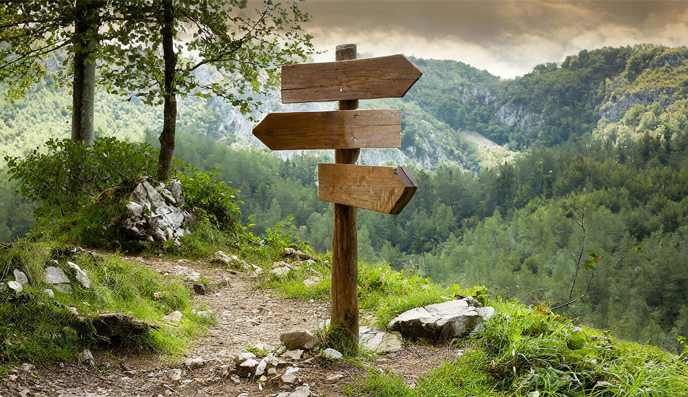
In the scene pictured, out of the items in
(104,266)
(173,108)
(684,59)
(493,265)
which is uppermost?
(684,59)

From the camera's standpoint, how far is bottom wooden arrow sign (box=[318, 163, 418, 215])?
302 cm

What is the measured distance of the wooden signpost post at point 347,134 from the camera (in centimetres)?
331

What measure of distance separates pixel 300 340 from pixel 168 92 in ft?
18.9

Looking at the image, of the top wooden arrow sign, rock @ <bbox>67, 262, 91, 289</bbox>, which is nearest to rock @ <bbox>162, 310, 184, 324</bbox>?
rock @ <bbox>67, 262, 91, 289</bbox>

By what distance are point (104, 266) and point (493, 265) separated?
53.2 metres

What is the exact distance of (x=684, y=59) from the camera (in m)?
73.5

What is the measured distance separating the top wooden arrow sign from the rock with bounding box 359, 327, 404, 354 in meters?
2.18

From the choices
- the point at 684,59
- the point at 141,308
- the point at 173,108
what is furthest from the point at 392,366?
the point at 684,59

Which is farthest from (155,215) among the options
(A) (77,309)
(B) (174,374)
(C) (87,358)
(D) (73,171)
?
(B) (174,374)

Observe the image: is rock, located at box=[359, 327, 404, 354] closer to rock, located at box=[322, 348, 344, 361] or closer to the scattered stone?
rock, located at box=[322, 348, 344, 361]

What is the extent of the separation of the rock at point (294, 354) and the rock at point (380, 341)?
0.55 metres

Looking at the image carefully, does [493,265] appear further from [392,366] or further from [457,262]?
[392,366]

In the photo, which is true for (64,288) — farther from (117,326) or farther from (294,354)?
(294,354)

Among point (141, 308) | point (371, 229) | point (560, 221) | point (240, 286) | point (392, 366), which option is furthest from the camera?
point (371, 229)
